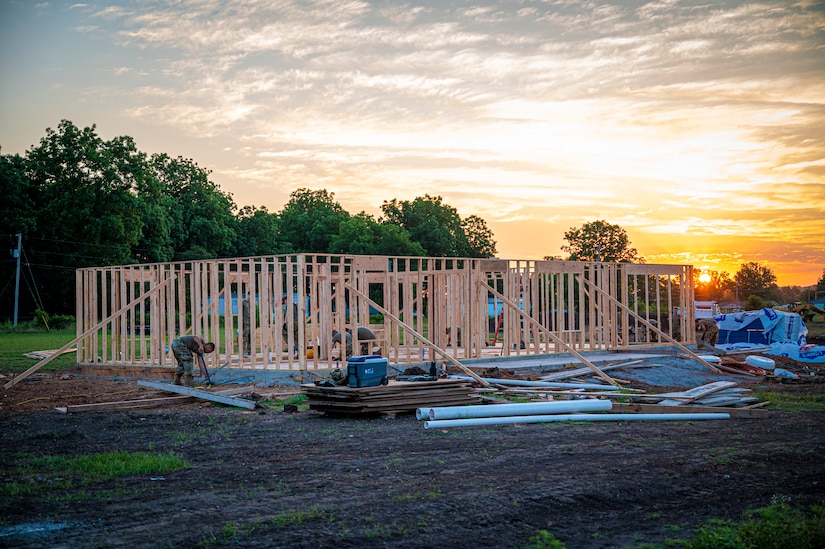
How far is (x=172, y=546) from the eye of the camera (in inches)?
220

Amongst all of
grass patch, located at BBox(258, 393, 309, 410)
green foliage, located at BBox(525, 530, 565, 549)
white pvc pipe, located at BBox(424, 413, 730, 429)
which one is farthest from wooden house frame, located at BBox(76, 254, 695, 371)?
green foliage, located at BBox(525, 530, 565, 549)

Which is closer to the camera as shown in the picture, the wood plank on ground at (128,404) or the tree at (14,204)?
the wood plank on ground at (128,404)

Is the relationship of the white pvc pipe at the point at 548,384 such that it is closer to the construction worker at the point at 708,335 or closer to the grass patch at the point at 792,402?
the grass patch at the point at 792,402

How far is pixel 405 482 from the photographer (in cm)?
746

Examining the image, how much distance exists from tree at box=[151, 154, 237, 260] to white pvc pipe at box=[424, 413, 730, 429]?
42024 mm

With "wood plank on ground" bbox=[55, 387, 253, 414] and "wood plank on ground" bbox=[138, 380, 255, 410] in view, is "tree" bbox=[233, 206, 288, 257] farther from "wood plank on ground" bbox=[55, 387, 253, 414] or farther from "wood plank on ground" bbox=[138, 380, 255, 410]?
"wood plank on ground" bbox=[55, 387, 253, 414]

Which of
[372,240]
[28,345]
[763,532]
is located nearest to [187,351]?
[763,532]

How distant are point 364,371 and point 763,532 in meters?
6.78

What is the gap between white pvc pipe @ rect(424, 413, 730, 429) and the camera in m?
10.6

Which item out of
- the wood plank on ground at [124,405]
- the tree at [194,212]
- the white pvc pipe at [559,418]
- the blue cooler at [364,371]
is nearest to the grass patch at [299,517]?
the white pvc pipe at [559,418]

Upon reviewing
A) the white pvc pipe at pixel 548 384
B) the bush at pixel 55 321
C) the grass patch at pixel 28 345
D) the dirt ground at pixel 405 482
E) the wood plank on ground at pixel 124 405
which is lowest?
the dirt ground at pixel 405 482

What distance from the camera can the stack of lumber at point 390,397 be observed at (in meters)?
11.6

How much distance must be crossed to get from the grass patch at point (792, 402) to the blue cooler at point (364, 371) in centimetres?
642

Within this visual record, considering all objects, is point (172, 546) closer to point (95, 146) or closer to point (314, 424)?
point (314, 424)
